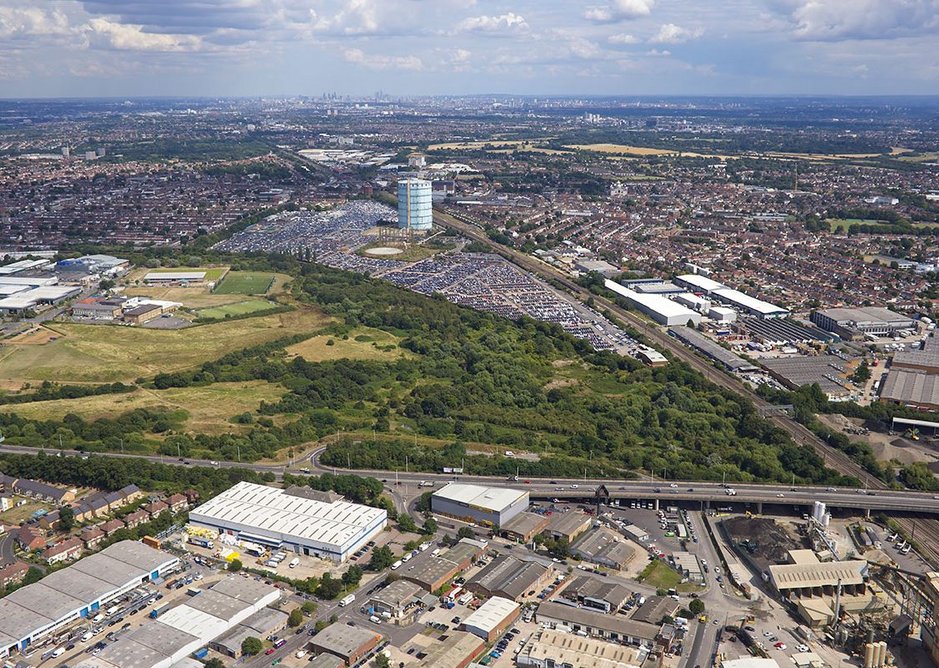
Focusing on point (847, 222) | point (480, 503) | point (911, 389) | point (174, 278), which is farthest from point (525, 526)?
point (847, 222)

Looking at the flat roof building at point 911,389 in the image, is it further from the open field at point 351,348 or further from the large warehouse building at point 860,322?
the open field at point 351,348

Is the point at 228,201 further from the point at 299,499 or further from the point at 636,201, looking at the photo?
the point at 299,499

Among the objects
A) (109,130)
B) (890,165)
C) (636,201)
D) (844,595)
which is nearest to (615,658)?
(844,595)

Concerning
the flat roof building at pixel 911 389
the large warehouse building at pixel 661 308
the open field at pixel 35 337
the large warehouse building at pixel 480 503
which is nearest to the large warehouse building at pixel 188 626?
the large warehouse building at pixel 480 503

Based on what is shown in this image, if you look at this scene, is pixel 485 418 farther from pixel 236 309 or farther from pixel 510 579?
pixel 236 309

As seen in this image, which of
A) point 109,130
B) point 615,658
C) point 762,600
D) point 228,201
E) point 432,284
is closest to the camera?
point 615,658

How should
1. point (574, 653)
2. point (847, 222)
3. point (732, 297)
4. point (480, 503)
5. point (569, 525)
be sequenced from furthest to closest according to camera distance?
point (847, 222)
point (732, 297)
point (480, 503)
point (569, 525)
point (574, 653)
